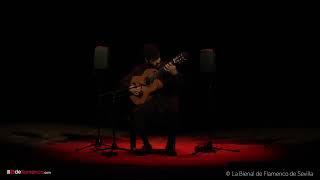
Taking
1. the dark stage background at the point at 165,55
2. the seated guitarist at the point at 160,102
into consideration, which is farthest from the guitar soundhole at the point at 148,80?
the dark stage background at the point at 165,55

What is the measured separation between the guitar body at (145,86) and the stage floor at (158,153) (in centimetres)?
83

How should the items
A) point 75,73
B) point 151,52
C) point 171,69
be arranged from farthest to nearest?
point 75,73
point 151,52
point 171,69

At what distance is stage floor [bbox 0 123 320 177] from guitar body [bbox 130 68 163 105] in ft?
2.73

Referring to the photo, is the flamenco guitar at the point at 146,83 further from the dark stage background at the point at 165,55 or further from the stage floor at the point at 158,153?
the dark stage background at the point at 165,55

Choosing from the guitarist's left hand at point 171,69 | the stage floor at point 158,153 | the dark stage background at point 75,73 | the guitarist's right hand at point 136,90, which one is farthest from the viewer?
the dark stage background at point 75,73

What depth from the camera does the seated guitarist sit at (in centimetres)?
753

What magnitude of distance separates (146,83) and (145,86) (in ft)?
0.23

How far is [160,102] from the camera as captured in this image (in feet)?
25.1

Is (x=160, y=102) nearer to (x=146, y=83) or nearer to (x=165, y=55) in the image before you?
(x=146, y=83)

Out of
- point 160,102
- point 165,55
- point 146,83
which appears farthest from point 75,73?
point 160,102

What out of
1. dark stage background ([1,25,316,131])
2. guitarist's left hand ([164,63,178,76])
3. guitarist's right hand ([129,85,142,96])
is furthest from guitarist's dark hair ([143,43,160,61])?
dark stage background ([1,25,316,131])

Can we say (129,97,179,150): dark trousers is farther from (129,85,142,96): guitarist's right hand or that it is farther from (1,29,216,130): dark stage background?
(1,29,216,130): dark stage background

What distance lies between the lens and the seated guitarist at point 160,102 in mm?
7527

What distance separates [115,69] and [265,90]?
12.0ft
